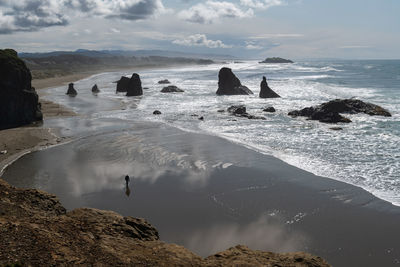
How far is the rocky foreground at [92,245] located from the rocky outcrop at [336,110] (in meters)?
33.2

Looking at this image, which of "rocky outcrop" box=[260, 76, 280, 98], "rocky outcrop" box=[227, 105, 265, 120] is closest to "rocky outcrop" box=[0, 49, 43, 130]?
"rocky outcrop" box=[227, 105, 265, 120]

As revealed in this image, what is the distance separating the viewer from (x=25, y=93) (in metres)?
38.8

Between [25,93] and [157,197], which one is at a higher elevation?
[25,93]

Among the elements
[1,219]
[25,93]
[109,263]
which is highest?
[25,93]

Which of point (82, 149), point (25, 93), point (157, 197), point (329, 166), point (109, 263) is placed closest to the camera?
point (109, 263)

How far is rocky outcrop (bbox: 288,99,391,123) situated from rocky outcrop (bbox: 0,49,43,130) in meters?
33.9

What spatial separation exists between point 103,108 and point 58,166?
1209 inches

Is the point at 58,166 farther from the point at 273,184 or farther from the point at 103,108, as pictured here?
the point at 103,108

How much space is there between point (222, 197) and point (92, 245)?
9.82 m

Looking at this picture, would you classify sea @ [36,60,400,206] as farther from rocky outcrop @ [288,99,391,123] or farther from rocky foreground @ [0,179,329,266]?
rocky foreground @ [0,179,329,266]

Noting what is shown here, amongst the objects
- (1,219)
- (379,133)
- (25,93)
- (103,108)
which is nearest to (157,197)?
(1,219)

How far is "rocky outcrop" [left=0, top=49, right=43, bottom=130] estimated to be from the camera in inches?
1459

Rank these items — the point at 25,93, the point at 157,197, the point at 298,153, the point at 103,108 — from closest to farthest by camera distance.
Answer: the point at 157,197
the point at 298,153
the point at 25,93
the point at 103,108

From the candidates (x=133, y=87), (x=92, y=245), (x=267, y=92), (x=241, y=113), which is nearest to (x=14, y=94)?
(x=241, y=113)
